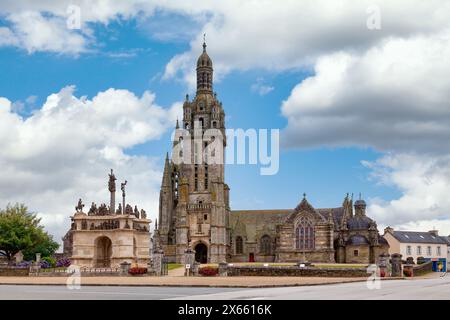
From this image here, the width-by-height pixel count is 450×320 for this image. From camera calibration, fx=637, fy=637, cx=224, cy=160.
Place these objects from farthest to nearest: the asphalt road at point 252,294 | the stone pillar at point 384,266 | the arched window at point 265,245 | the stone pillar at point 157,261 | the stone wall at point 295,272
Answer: the arched window at point 265,245 < the stone pillar at point 157,261 < the stone pillar at point 384,266 < the stone wall at point 295,272 < the asphalt road at point 252,294

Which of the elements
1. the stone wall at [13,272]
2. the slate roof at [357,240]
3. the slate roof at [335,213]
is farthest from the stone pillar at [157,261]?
the slate roof at [335,213]

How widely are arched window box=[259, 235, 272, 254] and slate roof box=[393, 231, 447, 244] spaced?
1932cm

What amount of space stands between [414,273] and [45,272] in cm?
2889

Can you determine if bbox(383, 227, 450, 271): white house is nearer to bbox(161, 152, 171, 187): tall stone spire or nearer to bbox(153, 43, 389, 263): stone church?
bbox(153, 43, 389, 263): stone church

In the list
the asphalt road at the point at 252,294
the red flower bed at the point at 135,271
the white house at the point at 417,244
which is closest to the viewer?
the asphalt road at the point at 252,294

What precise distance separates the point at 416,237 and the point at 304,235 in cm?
2219

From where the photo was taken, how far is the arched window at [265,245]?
101062 mm

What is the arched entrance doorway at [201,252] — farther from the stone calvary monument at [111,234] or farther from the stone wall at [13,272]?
the stone wall at [13,272]

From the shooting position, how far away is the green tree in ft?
228

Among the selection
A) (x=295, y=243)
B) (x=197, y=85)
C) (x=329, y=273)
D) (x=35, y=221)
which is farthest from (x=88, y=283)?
(x=197, y=85)

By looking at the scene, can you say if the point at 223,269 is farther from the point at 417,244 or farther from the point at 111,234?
the point at 417,244
